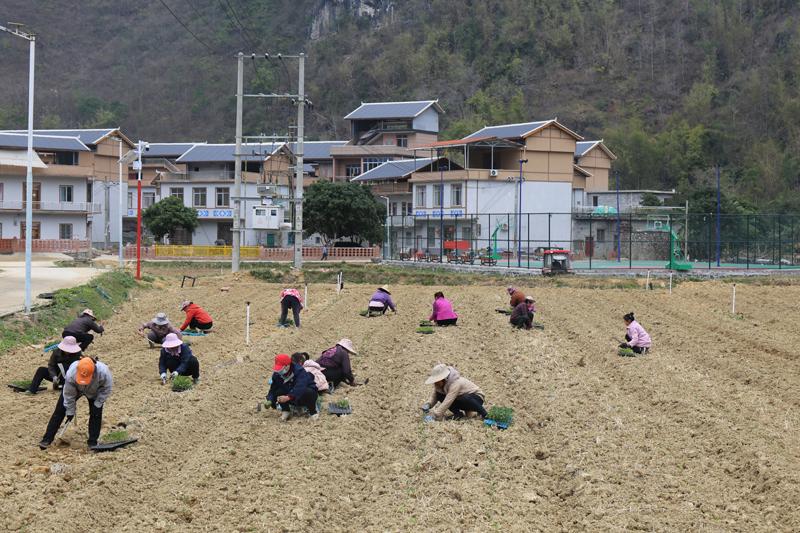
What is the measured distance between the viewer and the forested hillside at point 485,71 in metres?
86.9

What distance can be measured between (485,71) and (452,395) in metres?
98.8

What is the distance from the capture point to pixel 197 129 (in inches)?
5049

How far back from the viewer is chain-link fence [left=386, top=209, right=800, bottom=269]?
1923 inches

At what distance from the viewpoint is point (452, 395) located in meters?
14.4

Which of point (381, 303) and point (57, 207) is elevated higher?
point (57, 207)

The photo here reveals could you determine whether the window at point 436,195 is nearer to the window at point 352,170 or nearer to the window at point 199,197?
the window at point 352,170

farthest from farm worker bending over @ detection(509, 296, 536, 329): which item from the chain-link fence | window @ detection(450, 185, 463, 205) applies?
window @ detection(450, 185, 463, 205)

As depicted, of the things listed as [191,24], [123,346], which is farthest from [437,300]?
[191,24]

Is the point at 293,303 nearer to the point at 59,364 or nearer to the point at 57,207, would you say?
the point at 59,364

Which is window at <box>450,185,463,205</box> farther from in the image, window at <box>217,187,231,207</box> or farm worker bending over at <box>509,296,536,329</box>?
farm worker bending over at <box>509,296,536,329</box>

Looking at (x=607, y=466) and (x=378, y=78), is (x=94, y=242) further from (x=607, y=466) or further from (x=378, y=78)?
(x=607, y=466)

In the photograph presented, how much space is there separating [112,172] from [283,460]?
230 feet

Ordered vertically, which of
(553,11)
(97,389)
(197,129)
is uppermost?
(553,11)

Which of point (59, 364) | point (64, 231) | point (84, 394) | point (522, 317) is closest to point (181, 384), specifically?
point (59, 364)
